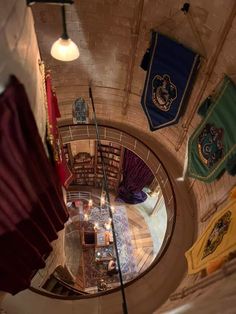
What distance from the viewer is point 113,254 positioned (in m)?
11.0

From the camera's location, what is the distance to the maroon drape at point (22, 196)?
8.49 ft

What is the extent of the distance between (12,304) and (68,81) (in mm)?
5130

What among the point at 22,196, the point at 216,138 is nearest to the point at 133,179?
the point at 216,138

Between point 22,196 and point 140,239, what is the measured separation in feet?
30.0

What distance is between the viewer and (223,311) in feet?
6.86

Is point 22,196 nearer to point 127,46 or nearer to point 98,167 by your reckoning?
point 127,46

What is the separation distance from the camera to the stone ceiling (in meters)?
4.79

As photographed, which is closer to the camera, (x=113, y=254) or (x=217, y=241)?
(x=217, y=241)

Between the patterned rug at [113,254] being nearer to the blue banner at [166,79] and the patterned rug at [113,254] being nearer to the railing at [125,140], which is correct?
the railing at [125,140]

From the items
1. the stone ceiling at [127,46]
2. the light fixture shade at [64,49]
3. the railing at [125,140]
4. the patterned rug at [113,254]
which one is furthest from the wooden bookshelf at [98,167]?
the light fixture shade at [64,49]

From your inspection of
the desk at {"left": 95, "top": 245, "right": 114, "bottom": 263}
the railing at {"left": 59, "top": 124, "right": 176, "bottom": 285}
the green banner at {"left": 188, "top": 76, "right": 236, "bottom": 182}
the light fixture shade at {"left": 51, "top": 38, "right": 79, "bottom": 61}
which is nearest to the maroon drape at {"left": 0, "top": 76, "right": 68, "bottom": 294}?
the light fixture shade at {"left": 51, "top": 38, "right": 79, "bottom": 61}

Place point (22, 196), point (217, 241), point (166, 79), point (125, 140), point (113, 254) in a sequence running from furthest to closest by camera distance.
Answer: point (113, 254)
point (125, 140)
point (166, 79)
point (217, 241)
point (22, 196)

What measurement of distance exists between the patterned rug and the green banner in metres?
5.69

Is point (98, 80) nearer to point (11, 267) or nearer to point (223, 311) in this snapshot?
point (11, 267)
